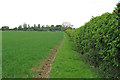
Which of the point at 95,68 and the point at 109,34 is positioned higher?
the point at 109,34

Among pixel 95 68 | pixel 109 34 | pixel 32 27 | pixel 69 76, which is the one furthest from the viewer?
pixel 32 27

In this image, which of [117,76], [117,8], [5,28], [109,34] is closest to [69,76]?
[117,76]

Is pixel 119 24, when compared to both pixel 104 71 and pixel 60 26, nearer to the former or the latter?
pixel 104 71

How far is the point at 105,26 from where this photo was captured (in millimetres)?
5031

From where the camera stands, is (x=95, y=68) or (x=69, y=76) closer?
(x=69, y=76)

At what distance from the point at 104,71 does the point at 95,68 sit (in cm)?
106

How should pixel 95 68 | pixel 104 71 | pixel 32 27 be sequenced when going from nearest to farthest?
pixel 104 71, pixel 95 68, pixel 32 27

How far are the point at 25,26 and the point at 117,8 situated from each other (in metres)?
177

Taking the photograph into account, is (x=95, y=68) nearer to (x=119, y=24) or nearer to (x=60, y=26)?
(x=119, y=24)

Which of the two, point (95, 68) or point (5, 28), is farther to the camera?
point (5, 28)

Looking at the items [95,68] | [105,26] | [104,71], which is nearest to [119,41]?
[105,26]

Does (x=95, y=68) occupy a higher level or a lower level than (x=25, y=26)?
lower

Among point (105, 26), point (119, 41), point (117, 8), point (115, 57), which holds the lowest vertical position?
point (115, 57)

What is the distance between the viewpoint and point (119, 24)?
435 centimetres
